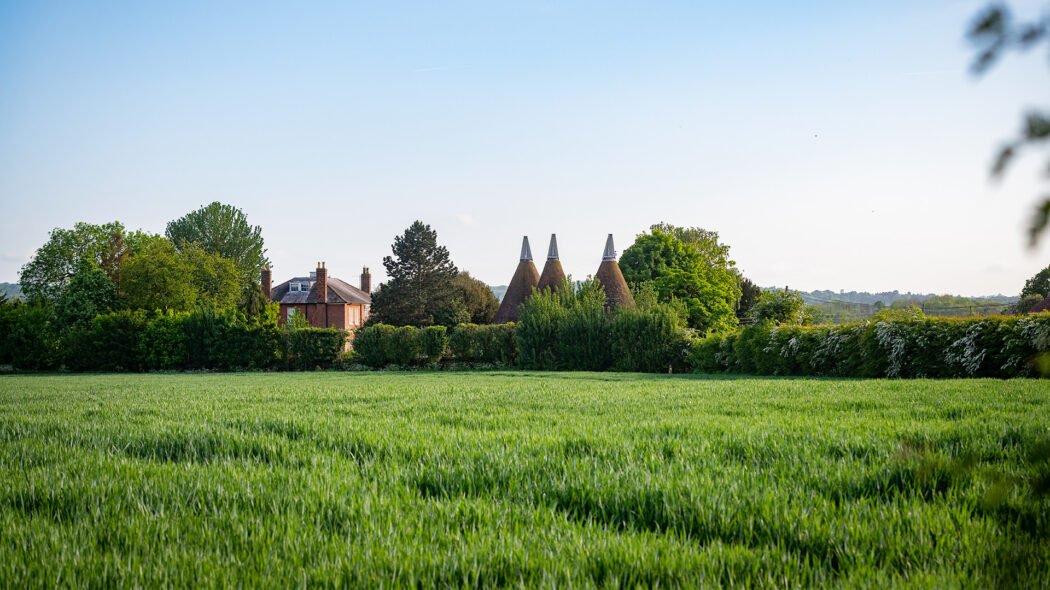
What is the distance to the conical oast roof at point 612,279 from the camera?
144 ft

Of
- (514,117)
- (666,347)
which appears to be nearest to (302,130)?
(514,117)

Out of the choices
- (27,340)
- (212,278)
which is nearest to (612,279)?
(27,340)

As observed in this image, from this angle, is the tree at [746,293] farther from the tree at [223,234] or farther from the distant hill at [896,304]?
the tree at [223,234]

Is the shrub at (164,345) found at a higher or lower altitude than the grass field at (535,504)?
higher

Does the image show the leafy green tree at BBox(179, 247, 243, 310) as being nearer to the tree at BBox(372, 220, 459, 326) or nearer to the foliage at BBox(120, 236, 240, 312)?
the foliage at BBox(120, 236, 240, 312)

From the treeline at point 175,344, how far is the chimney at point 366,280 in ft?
145

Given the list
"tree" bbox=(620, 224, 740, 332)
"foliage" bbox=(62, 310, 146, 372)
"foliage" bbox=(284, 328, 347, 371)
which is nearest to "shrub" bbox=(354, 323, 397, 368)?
"foliage" bbox=(284, 328, 347, 371)

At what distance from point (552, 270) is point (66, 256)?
140ft

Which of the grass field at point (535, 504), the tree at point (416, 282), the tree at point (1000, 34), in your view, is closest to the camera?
the tree at point (1000, 34)

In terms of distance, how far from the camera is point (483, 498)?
3.91 metres

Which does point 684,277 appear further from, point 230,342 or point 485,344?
point 230,342

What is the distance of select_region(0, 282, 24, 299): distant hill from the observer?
184 ft

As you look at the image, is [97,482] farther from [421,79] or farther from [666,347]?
[666,347]

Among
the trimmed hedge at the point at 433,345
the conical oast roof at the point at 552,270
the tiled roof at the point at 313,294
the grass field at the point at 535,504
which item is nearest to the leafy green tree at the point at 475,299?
the tiled roof at the point at 313,294
